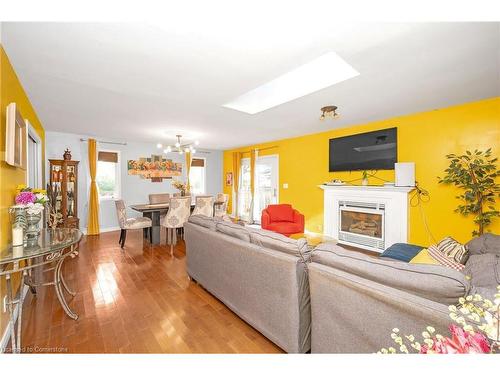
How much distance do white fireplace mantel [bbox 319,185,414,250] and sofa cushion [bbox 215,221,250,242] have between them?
2.96 metres

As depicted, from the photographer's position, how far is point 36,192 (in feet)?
7.18

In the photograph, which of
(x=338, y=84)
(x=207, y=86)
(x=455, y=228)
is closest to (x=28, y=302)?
(x=207, y=86)

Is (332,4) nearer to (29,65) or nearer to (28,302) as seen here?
(29,65)

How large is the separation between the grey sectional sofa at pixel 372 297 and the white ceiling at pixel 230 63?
1.63 meters

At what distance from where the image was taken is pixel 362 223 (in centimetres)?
427

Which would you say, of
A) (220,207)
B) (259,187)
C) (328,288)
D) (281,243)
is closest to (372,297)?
(328,288)

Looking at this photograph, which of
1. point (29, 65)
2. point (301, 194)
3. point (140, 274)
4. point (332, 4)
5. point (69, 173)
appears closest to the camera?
point (332, 4)

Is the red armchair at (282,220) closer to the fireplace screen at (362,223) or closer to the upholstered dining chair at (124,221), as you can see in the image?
the fireplace screen at (362,223)

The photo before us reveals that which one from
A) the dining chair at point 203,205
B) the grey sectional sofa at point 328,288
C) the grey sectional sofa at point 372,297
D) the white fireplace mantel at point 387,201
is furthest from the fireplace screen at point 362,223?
the dining chair at point 203,205

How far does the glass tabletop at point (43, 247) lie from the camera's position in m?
1.49

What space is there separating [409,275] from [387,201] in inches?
127

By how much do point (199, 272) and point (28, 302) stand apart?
5.82ft

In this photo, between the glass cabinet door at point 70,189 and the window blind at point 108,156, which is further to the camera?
the window blind at point 108,156

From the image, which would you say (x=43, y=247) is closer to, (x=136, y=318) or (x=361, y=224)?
(x=136, y=318)
